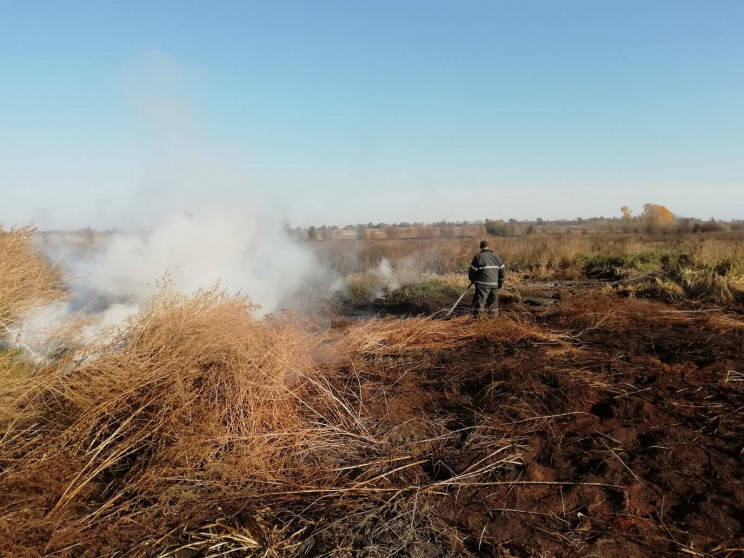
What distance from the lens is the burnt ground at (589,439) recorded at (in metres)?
3.46

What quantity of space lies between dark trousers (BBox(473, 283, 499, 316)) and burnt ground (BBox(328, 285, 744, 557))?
2.35 meters

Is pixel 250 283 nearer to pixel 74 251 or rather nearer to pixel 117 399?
pixel 74 251

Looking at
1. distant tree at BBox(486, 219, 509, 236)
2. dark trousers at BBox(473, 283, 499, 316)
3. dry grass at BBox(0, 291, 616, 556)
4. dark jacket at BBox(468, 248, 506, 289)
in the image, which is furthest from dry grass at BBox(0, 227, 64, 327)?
distant tree at BBox(486, 219, 509, 236)

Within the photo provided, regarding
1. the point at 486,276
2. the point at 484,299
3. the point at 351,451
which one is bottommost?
the point at 351,451

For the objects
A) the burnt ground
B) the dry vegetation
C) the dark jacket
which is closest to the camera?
the burnt ground

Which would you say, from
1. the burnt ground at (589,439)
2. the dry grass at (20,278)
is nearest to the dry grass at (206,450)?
the burnt ground at (589,439)

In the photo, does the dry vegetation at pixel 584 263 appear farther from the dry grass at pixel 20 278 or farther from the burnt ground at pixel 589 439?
the dry grass at pixel 20 278

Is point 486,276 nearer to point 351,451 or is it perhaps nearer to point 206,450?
point 351,451

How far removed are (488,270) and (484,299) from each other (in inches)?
27.9

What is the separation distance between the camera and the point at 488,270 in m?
10.4

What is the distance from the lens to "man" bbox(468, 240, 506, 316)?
34.1 feet

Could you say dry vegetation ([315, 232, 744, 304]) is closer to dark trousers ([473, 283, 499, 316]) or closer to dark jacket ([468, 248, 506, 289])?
dark trousers ([473, 283, 499, 316])

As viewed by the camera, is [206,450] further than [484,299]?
No

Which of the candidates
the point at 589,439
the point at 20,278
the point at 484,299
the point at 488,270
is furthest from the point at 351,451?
the point at 484,299
